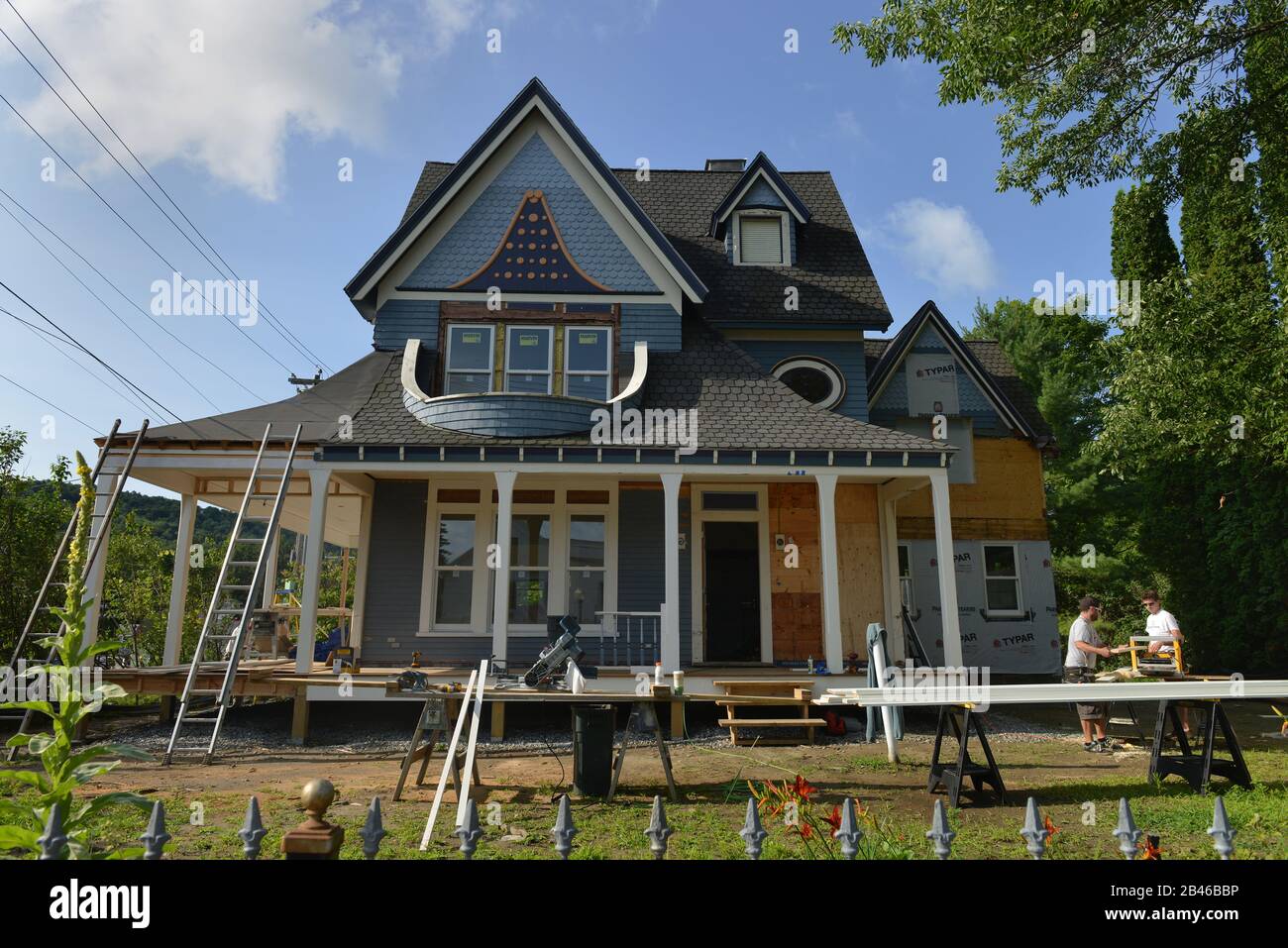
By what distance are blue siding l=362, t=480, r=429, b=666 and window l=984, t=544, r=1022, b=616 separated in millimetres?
11929

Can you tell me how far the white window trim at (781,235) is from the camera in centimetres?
1691

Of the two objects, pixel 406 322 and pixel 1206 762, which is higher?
pixel 406 322

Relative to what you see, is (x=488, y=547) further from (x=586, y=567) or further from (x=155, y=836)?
(x=155, y=836)

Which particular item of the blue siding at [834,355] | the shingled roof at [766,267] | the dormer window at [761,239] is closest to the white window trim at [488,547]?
the blue siding at [834,355]

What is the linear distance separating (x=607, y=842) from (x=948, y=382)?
14.2 meters

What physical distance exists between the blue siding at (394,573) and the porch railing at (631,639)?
316 centimetres

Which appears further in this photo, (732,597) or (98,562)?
(732,597)

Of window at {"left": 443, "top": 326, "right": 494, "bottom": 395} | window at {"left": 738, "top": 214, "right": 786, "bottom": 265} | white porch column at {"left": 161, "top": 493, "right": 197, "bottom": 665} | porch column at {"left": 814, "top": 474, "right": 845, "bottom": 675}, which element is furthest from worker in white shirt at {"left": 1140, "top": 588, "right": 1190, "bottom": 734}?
white porch column at {"left": 161, "top": 493, "right": 197, "bottom": 665}

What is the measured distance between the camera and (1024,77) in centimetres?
1258

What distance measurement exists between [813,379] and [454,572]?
8.03 metres

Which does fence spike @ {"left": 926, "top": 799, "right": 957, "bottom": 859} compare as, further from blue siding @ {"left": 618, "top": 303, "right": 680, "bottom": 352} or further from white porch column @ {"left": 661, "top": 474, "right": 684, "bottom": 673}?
blue siding @ {"left": 618, "top": 303, "right": 680, "bottom": 352}

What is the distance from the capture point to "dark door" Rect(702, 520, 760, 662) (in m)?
14.3

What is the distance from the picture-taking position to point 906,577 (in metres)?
16.6

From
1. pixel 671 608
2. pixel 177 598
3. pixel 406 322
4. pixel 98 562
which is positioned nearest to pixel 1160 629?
pixel 671 608
